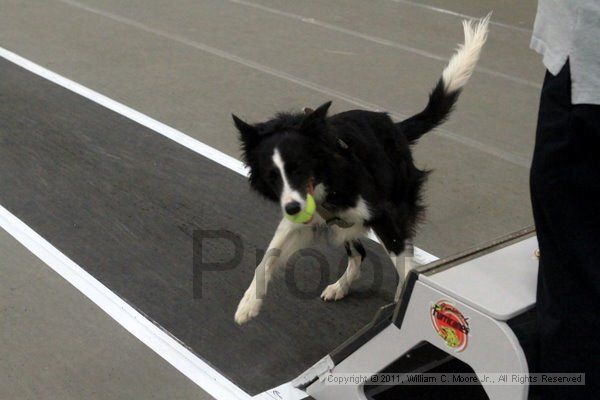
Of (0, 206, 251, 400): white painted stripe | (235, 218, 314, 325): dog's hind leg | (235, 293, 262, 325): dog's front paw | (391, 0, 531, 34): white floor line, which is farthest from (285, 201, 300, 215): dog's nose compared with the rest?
(391, 0, 531, 34): white floor line

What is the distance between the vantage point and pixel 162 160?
5.39 m

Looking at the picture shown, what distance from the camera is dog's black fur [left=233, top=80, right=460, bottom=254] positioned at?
3350mm

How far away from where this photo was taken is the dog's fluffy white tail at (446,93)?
4043mm

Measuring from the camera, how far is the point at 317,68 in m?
7.33

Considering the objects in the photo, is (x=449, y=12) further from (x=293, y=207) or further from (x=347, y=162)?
(x=293, y=207)

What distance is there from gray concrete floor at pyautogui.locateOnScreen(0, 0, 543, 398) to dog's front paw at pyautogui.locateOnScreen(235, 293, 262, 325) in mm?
600

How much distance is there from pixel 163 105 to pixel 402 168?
3165 millimetres

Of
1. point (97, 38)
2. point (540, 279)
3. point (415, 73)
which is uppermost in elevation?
point (540, 279)

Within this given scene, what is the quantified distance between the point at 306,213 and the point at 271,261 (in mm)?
374

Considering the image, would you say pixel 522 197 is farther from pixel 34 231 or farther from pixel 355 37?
pixel 355 37

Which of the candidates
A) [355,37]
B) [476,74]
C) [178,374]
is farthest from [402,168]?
[355,37]

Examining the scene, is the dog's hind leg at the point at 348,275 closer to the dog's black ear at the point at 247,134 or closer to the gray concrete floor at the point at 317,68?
the gray concrete floor at the point at 317,68

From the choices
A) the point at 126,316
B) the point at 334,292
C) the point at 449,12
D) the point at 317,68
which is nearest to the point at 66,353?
the point at 126,316

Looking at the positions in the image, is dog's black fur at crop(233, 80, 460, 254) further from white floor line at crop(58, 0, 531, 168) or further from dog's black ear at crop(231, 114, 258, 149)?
white floor line at crop(58, 0, 531, 168)
